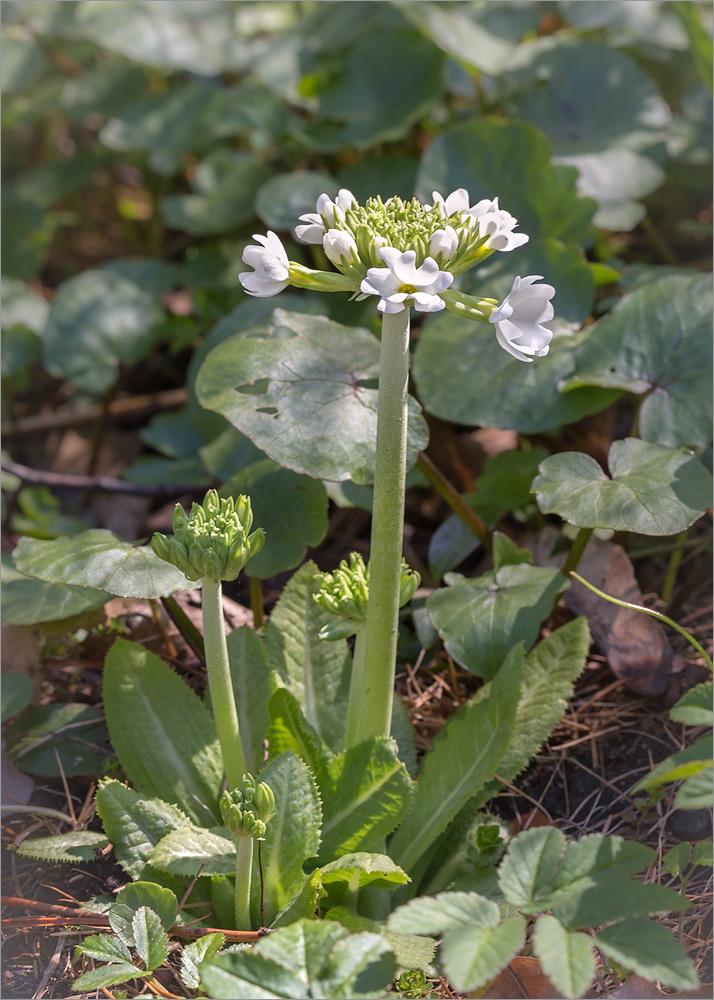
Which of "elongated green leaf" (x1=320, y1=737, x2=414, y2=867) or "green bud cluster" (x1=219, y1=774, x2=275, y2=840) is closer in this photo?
"green bud cluster" (x1=219, y1=774, x2=275, y2=840)

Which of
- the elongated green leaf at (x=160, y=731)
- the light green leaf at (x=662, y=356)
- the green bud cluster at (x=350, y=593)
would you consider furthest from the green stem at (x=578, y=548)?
the elongated green leaf at (x=160, y=731)

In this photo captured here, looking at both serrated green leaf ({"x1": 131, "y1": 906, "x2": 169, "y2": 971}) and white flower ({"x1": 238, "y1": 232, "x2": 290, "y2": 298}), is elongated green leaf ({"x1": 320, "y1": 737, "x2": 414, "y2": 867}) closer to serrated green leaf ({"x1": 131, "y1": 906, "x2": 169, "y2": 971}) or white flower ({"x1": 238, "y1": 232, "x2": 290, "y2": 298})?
serrated green leaf ({"x1": 131, "y1": 906, "x2": 169, "y2": 971})

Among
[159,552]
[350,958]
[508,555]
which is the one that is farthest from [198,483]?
[350,958]


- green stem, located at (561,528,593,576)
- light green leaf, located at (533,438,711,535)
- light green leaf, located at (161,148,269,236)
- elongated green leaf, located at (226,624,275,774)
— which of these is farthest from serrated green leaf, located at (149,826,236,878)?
light green leaf, located at (161,148,269,236)

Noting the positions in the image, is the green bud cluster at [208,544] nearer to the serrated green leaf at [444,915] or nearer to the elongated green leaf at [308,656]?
the elongated green leaf at [308,656]

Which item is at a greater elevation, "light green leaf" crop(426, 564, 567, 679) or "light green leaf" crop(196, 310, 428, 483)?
"light green leaf" crop(196, 310, 428, 483)

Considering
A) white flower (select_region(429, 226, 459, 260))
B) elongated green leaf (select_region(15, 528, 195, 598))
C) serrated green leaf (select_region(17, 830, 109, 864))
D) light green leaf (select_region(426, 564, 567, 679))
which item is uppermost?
white flower (select_region(429, 226, 459, 260))
